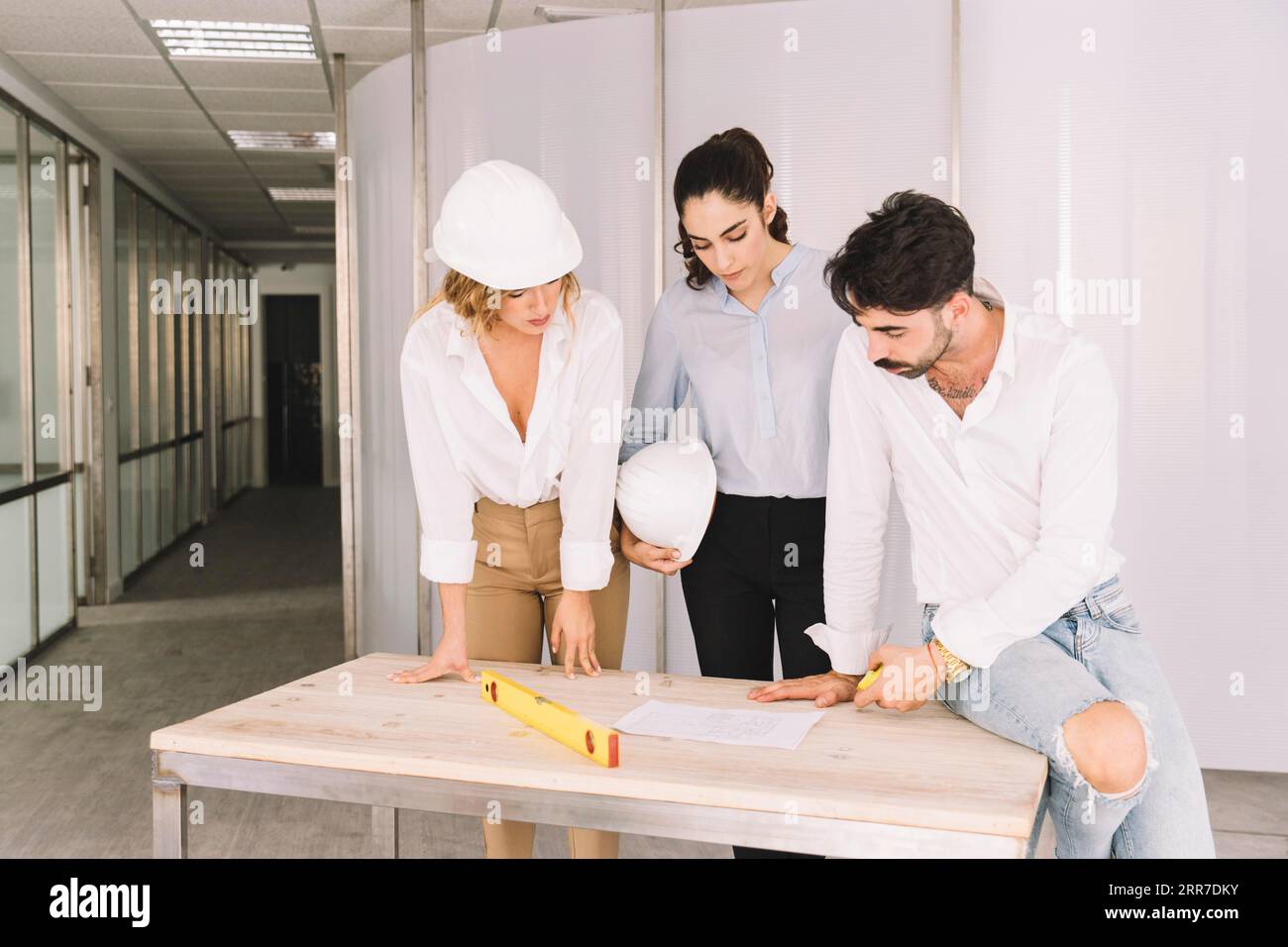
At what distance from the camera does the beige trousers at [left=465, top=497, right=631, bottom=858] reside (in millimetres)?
2182

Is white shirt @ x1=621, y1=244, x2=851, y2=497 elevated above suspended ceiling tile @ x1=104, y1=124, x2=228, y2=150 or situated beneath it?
situated beneath

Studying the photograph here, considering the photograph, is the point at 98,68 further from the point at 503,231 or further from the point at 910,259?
the point at 910,259

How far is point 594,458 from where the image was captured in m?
2.03

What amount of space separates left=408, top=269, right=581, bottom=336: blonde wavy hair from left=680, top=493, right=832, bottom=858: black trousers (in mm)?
526

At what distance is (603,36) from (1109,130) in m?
1.70

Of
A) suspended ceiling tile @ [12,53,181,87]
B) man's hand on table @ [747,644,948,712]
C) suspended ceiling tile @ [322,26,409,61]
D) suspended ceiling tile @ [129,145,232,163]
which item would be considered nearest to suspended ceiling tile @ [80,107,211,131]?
suspended ceiling tile @ [129,145,232,163]

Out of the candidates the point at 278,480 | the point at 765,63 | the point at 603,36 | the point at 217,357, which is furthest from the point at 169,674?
the point at 278,480

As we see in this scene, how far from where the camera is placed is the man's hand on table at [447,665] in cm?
190

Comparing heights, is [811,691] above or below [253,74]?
below

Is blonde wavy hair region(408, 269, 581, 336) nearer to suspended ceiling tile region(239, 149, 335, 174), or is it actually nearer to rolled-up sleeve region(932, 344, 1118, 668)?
rolled-up sleeve region(932, 344, 1118, 668)

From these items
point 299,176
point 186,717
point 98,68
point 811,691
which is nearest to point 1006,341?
point 811,691

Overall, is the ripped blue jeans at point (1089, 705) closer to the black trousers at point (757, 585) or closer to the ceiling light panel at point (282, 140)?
the black trousers at point (757, 585)

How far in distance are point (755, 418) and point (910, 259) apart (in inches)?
23.4

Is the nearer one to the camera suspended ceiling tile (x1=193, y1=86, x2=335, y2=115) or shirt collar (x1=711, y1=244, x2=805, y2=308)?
shirt collar (x1=711, y1=244, x2=805, y2=308)
